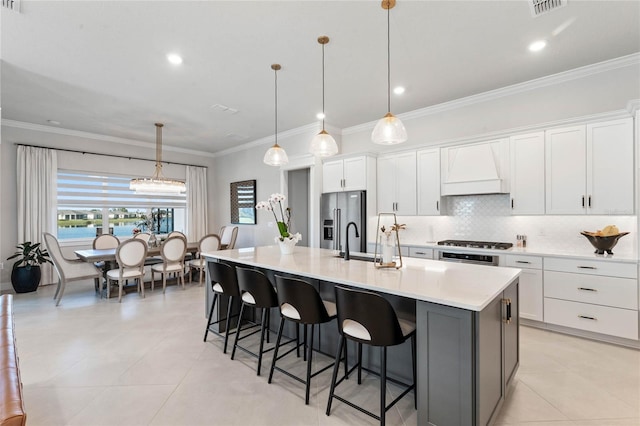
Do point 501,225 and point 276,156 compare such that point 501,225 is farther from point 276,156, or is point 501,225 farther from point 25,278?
point 25,278

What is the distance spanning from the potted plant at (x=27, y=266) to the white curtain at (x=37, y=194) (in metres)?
0.27

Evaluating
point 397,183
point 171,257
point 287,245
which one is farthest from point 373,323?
point 171,257

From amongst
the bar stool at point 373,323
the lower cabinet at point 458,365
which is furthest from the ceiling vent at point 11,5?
the lower cabinet at point 458,365

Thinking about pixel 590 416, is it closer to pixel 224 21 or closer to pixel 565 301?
pixel 565 301

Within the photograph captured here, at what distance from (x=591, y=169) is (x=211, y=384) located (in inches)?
170

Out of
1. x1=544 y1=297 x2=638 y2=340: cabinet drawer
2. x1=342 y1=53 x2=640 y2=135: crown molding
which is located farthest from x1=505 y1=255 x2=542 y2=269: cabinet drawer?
x1=342 y1=53 x2=640 y2=135: crown molding

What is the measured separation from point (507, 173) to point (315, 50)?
2.79m

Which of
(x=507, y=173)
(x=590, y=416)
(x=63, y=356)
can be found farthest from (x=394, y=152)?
(x=63, y=356)

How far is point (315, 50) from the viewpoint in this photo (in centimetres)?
307

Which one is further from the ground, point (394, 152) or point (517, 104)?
point (517, 104)

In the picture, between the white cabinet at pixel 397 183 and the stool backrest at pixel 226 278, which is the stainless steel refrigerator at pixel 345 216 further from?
the stool backrest at pixel 226 278

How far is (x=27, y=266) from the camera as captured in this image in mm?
5129

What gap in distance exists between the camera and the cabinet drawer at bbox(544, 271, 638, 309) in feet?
9.66

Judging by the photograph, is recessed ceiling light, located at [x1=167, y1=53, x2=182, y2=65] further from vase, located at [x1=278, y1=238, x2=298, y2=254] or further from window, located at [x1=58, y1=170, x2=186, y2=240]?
window, located at [x1=58, y1=170, x2=186, y2=240]
